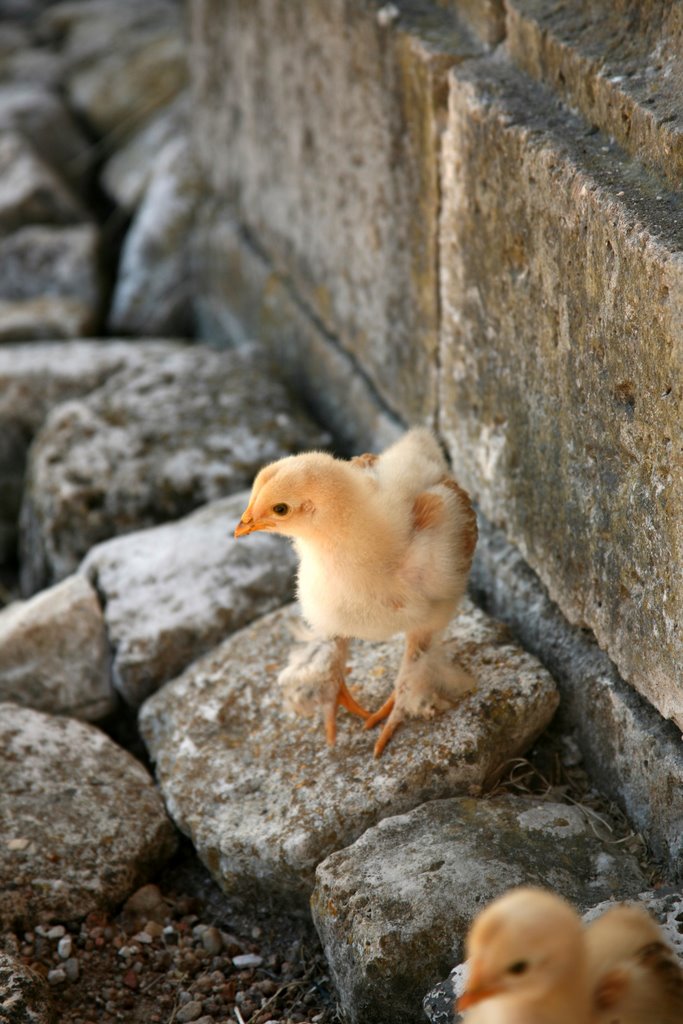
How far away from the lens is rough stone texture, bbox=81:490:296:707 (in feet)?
12.5

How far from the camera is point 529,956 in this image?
5.61ft

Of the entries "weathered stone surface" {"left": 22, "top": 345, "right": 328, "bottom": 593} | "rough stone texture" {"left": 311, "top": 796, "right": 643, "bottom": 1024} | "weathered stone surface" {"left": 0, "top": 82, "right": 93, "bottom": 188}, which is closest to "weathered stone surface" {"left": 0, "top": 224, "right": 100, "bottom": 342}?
"weathered stone surface" {"left": 0, "top": 82, "right": 93, "bottom": 188}

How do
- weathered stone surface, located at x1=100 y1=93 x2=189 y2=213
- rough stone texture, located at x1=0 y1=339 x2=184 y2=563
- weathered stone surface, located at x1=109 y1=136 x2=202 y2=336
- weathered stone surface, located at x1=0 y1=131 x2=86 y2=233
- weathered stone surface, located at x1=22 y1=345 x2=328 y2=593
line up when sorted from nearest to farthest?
weathered stone surface, located at x1=22 y1=345 x2=328 y2=593 → rough stone texture, located at x1=0 y1=339 x2=184 y2=563 → weathered stone surface, located at x1=109 y1=136 x2=202 y2=336 → weathered stone surface, located at x1=0 y1=131 x2=86 y2=233 → weathered stone surface, located at x1=100 y1=93 x2=189 y2=213

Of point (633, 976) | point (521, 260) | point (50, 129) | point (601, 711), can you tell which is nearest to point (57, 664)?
point (601, 711)

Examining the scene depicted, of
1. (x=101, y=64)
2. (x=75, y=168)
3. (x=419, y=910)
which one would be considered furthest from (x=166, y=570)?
(x=101, y=64)

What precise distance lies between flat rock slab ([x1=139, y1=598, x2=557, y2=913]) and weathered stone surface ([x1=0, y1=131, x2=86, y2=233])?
4.51 m

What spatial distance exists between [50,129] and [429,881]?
653 cm

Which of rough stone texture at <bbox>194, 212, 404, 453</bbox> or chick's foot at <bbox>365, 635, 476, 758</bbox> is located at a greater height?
chick's foot at <bbox>365, 635, 476, 758</bbox>

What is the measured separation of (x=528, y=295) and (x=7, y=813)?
1807 mm

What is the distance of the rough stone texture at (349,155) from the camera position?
3.59 metres

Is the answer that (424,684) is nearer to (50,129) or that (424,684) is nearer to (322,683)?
(322,683)

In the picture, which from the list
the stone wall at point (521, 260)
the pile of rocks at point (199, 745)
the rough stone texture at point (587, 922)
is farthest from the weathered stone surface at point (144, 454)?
the rough stone texture at point (587, 922)

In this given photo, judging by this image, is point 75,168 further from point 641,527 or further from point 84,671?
point 641,527

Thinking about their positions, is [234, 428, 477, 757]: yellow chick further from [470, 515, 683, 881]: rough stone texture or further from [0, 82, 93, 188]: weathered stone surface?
[0, 82, 93, 188]: weathered stone surface
